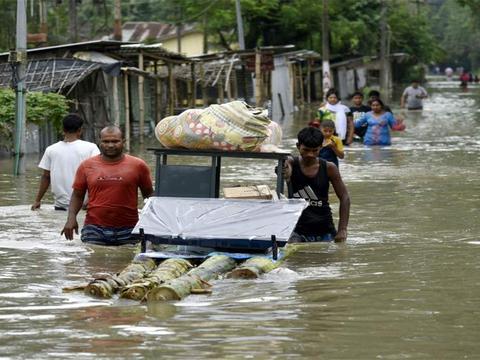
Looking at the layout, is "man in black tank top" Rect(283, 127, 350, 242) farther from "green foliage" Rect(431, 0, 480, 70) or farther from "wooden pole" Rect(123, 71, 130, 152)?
"green foliage" Rect(431, 0, 480, 70)

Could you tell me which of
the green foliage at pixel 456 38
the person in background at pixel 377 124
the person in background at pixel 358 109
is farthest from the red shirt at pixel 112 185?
the green foliage at pixel 456 38

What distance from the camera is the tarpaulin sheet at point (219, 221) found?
9852mm

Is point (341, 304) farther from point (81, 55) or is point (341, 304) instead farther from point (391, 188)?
point (81, 55)

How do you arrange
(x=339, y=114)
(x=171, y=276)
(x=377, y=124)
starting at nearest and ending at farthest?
(x=171, y=276) → (x=339, y=114) → (x=377, y=124)

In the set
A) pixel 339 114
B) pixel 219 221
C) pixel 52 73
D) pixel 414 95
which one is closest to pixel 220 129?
pixel 219 221

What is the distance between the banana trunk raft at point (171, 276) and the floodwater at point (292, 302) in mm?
92

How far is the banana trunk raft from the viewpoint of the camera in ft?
27.4

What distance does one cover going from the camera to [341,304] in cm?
841

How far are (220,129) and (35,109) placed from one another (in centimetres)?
1260

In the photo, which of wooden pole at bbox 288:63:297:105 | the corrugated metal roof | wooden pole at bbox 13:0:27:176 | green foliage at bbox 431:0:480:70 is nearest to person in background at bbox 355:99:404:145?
the corrugated metal roof

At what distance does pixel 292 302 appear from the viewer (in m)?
8.45

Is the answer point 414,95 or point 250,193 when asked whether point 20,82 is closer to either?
point 250,193

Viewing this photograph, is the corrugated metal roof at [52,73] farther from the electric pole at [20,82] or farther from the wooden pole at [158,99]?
the wooden pole at [158,99]

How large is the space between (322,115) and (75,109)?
778 cm
